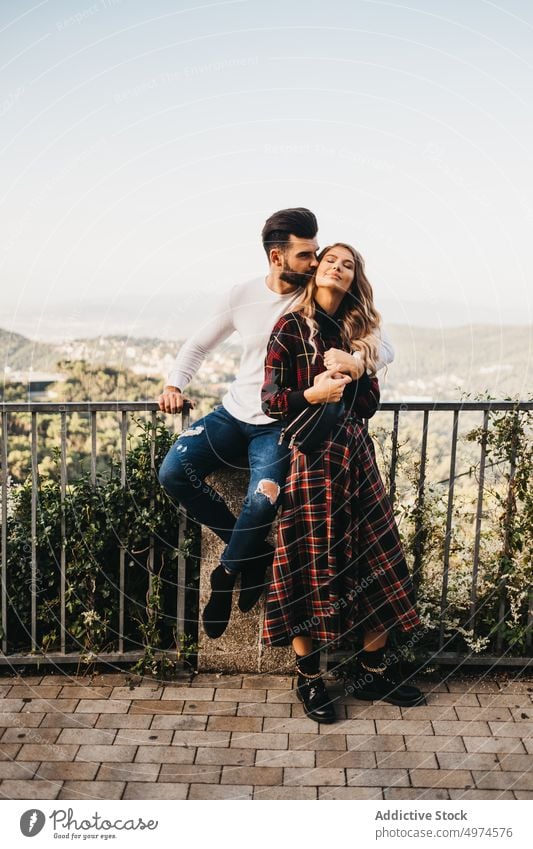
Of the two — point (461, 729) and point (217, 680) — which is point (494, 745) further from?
point (217, 680)

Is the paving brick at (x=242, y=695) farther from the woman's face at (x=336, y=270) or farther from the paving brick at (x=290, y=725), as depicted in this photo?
the woman's face at (x=336, y=270)

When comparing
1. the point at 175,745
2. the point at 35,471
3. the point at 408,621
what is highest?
the point at 35,471

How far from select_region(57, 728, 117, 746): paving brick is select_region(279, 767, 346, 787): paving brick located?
2.57 ft

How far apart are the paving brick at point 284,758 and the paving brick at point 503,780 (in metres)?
0.66

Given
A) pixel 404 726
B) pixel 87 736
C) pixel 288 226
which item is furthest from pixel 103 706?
pixel 288 226

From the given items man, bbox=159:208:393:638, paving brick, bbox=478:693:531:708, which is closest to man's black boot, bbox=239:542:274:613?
man, bbox=159:208:393:638

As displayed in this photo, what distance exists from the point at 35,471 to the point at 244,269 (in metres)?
1.42

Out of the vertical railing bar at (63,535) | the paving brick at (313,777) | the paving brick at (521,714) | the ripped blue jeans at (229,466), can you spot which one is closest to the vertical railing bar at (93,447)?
the vertical railing bar at (63,535)

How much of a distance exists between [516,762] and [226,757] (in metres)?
1.19

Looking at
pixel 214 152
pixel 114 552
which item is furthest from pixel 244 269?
pixel 114 552

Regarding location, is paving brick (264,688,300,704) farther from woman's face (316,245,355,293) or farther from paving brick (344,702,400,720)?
woman's face (316,245,355,293)

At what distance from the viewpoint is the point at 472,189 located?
4.40 metres

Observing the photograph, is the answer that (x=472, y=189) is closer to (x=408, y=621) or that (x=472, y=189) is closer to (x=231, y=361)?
(x=231, y=361)

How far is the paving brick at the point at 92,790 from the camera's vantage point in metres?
3.12
